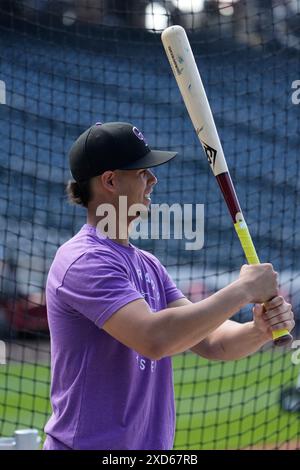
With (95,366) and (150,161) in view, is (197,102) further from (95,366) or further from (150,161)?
(95,366)

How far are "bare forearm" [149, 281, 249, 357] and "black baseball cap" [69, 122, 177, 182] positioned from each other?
1.42ft

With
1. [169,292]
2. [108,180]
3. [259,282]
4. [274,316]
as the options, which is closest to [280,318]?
[274,316]

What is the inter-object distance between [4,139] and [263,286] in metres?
3.45

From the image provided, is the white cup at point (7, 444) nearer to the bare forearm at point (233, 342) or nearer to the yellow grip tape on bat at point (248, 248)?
the bare forearm at point (233, 342)

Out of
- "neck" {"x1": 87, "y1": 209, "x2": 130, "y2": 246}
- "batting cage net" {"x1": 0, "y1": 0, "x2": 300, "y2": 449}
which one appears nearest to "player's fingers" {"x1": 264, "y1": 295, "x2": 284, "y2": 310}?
"neck" {"x1": 87, "y1": 209, "x2": 130, "y2": 246}

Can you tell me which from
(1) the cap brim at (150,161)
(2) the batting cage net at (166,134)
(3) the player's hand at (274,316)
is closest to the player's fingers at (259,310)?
(3) the player's hand at (274,316)

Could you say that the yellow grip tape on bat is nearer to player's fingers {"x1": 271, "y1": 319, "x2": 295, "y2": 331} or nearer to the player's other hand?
player's fingers {"x1": 271, "y1": 319, "x2": 295, "y2": 331}

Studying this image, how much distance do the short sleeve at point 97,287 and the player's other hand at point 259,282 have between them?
26 centimetres

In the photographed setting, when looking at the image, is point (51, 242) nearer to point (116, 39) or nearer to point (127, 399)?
point (116, 39)

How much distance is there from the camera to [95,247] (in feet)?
7.00

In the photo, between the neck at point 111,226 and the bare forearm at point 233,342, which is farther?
the bare forearm at point 233,342

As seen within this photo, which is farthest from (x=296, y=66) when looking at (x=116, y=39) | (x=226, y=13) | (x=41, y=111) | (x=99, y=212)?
(x=99, y=212)

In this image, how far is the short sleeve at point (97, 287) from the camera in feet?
6.63

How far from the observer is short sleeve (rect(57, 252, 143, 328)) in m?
2.02
